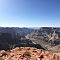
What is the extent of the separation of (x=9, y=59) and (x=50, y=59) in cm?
770

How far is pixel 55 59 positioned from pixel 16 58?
23.8 feet

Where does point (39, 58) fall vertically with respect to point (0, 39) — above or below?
above

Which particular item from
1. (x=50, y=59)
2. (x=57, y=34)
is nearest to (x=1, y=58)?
(x=50, y=59)

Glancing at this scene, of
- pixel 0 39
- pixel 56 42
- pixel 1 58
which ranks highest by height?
pixel 1 58

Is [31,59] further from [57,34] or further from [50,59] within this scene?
[57,34]

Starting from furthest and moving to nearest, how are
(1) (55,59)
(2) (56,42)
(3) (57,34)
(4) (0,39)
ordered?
(3) (57,34) → (2) (56,42) → (4) (0,39) → (1) (55,59)

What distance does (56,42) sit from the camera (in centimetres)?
14475

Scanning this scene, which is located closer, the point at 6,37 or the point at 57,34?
the point at 6,37

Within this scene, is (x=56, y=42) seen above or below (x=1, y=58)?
below

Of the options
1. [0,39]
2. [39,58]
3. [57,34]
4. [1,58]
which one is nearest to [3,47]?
[0,39]

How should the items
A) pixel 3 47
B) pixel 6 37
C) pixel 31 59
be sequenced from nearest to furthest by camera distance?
pixel 31 59 → pixel 3 47 → pixel 6 37

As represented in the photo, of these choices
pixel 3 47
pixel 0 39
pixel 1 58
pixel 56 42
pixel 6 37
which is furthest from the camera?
pixel 56 42

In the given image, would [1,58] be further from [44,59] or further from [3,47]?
[3,47]

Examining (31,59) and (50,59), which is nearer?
(50,59)
